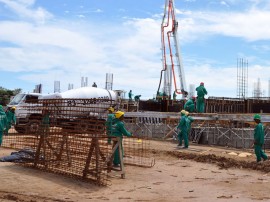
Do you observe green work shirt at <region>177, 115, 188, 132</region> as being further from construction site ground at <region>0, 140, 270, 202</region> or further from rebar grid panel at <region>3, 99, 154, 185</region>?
rebar grid panel at <region>3, 99, 154, 185</region>

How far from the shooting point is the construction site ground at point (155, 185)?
27.1ft

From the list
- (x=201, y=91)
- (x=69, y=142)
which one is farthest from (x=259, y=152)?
(x=201, y=91)

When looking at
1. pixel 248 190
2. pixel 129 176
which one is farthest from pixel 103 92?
pixel 248 190

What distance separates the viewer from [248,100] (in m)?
29.3

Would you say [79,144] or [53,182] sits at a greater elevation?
[79,144]

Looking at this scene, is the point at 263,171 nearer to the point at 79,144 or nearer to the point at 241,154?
the point at 241,154

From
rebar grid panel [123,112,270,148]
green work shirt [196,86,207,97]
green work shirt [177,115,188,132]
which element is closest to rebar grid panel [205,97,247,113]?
rebar grid panel [123,112,270,148]

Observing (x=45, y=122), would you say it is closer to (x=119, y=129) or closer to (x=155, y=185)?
(x=119, y=129)

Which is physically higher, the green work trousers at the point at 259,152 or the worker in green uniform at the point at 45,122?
the worker in green uniform at the point at 45,122

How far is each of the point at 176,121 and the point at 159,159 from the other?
10.4 meters

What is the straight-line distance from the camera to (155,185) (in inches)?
385

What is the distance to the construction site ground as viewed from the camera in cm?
827

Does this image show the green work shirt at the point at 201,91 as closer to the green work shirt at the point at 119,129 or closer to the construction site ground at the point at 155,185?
the construction site ground at the point at 155,185

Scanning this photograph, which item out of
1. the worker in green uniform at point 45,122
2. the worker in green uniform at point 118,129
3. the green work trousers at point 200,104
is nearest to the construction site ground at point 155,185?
the worker in green uniform at point 118,129
